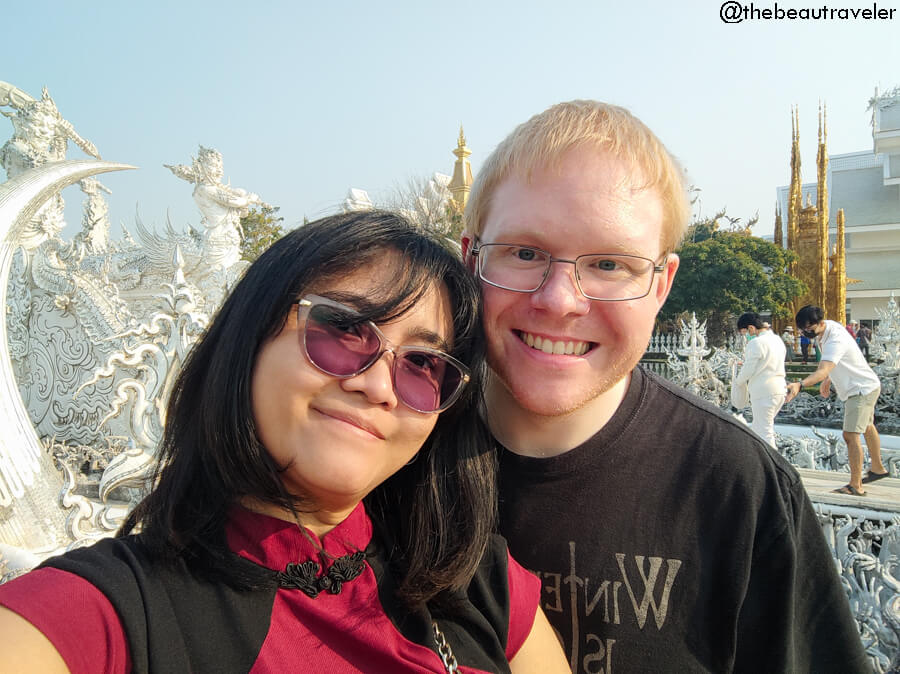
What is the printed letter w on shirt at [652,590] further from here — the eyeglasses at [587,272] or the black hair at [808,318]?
the black hair at [808,318]

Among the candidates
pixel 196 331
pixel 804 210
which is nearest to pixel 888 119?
pixel 804 210

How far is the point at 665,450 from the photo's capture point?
4.81 ft

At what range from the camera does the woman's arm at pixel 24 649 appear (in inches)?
29.1

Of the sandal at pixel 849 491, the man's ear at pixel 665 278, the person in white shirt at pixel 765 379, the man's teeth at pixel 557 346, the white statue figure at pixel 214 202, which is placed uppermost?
the white statue figure at pixel 214 202

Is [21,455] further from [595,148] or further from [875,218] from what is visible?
[875,218]

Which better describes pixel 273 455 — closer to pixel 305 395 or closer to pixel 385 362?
pixel 305 395

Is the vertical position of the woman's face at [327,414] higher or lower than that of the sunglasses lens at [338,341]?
lower

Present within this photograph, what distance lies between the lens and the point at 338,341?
3.35ft

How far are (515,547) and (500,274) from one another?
71cm

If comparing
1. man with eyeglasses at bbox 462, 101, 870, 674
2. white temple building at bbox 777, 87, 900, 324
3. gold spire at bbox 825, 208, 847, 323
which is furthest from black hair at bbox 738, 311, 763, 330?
white temple building at bbox 777, 87, 900, 324

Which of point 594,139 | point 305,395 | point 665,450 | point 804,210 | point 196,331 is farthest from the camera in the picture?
point 804,210

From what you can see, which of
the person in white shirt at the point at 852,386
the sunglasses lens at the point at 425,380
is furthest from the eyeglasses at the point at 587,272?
the person in white shirt at the point at 852,386

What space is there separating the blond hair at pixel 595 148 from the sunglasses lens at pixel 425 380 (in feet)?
1.65

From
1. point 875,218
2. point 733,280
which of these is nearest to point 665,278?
point 733,280
